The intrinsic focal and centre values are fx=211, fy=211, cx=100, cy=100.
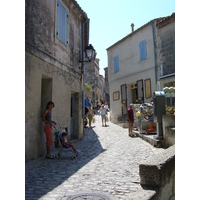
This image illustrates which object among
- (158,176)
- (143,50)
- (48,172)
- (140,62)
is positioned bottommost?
(48,172)

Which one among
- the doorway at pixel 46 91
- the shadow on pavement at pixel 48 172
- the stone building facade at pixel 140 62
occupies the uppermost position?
the stone building facade at pixel 140 62

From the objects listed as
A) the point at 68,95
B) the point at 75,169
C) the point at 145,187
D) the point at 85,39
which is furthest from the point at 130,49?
the point at 145,187

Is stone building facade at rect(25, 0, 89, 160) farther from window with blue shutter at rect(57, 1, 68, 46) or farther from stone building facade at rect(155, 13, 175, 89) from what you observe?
stone building facade at rect(155, 13, 175, 89)

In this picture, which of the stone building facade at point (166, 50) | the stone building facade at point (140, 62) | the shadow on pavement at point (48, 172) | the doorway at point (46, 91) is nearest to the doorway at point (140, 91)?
the stone building facade at point (140, 62)

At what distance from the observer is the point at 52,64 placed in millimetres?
7047

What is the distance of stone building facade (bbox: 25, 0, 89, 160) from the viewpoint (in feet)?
18.5

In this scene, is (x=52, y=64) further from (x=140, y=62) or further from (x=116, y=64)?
(x=116, y=64)

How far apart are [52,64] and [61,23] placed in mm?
1881

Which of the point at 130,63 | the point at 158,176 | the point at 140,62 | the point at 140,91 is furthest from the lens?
the point at 130,63

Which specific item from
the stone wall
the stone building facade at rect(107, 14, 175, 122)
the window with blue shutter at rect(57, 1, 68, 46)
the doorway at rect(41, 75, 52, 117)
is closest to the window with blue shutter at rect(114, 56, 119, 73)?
the stone building facade at rect(107, 14, 175, 122)

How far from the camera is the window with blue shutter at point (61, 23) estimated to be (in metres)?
7.65

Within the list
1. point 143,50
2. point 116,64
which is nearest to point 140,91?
point 143,50

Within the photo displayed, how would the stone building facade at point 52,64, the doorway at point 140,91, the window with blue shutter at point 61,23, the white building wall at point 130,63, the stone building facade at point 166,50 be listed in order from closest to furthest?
1. the stone building facade at point 52,64
2. the window with blue shutter at point 61,23
3. the stone building facade at point 166,50
4. the white building wall at point 130,63
5. the doorway at point 140,91

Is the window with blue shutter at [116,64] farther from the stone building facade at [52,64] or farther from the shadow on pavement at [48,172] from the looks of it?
the shadow on pavement at [48,172]
